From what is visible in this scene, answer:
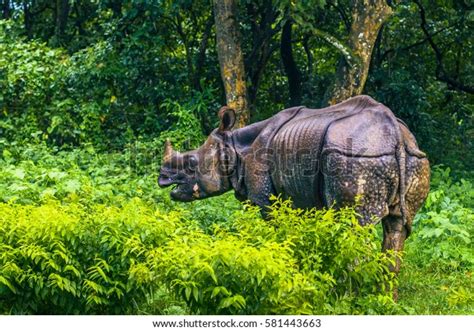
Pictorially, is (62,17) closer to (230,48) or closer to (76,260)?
(230,48)

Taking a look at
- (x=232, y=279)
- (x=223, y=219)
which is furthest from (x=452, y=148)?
(x=232, y=279)

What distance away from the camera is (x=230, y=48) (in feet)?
46.2

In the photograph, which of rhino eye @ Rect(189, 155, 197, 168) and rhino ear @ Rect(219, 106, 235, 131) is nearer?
rhino ear @ Rect(219, 106, 235, 131)

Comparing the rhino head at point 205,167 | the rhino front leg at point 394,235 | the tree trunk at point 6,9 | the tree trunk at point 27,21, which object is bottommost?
the rhino front leg at point 394,235

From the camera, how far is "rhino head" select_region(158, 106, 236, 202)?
9727 mm

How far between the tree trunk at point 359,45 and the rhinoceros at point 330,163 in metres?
3.65

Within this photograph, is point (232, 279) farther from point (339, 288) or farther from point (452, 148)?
point (452, 148)

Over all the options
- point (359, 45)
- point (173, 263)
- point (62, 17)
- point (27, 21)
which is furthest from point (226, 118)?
point (27, 21)

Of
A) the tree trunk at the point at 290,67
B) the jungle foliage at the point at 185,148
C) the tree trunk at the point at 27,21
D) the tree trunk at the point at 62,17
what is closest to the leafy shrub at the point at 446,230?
the jungle foliage at the point at 185,148

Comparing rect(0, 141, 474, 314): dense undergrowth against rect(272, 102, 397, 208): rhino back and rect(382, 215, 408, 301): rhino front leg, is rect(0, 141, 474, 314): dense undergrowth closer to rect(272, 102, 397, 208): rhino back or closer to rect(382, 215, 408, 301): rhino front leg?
rect(382, 215, 408, 301): rhino front leg

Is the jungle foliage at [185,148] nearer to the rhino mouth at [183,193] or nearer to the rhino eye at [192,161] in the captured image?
the rhino mouth at [183,193]

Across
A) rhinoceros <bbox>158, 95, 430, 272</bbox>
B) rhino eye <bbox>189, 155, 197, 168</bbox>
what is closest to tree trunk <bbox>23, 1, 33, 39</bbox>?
rhino eye <bbox>189, 155, 197, 168</bbox>

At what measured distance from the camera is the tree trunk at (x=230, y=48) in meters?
14.0

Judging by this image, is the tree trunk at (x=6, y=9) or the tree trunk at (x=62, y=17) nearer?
the tree trunk at (x=62, y=17)
